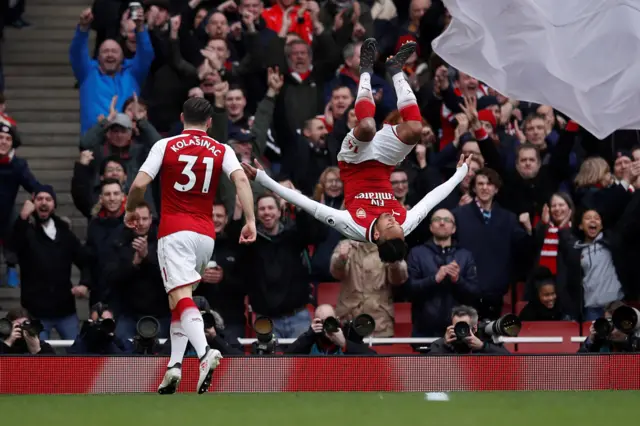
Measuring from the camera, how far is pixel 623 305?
1427cm

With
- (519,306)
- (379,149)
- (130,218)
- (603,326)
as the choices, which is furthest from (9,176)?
(603,326)

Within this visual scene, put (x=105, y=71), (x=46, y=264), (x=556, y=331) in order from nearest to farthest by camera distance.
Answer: (x=556, y=331) < (x=46, y=264) < (x=105, y=71)

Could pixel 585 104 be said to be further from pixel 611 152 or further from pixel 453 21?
pixel 611 152

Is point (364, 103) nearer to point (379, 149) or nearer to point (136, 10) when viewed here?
point (379, 149)

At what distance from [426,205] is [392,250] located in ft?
3.33

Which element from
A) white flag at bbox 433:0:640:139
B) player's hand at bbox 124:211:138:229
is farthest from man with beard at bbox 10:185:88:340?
white flag at bbox 433:0:640:139

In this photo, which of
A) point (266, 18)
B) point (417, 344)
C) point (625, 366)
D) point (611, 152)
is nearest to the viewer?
point (625, 366)

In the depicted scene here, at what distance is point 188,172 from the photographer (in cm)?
1223

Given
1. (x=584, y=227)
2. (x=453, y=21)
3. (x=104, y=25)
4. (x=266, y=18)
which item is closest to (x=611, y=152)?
(x=584, y=227)

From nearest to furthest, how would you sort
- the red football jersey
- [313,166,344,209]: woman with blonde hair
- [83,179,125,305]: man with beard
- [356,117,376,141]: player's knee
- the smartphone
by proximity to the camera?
[356,117,376,141]: player's knee → the red football jersey → [83,179,125,305]: man with beard → [313,166,344,209]: woman with blonde hair → the smartphone

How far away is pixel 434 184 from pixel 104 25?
4608mm

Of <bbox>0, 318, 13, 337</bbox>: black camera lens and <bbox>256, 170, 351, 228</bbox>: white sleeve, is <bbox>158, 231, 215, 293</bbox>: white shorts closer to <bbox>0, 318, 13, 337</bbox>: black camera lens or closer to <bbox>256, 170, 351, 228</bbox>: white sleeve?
<bbox>256, 170, 351, 228</bbox>: white sleeve

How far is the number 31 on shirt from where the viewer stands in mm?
12211

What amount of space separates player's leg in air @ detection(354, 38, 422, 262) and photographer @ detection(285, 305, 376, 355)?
56.1 inches
